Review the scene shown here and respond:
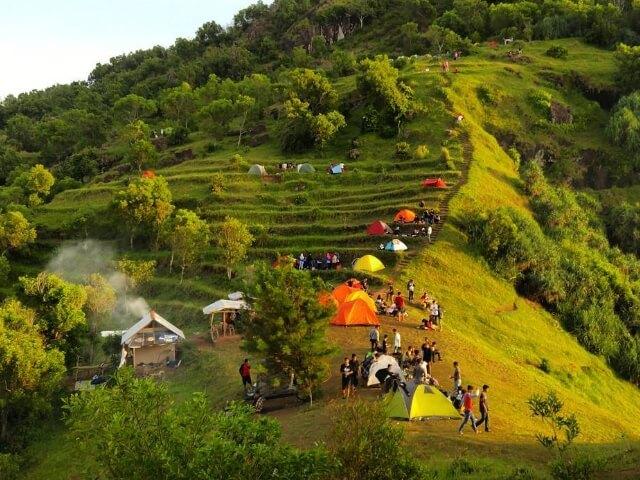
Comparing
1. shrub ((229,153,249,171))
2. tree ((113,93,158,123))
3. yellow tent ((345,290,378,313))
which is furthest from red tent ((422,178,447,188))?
tree ((113,93,158,123))

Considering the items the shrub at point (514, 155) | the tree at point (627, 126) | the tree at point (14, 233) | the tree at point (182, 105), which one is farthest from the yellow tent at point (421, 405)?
the tree at point (182, 105)

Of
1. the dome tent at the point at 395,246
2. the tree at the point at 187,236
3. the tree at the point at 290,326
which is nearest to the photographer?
the tree at the point at 290,326

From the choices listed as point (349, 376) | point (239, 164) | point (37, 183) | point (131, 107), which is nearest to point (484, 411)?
point (349, 376)

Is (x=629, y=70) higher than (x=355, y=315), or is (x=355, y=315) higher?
(x=629, y=70)

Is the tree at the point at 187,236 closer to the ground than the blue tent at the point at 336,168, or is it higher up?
closer to the ground

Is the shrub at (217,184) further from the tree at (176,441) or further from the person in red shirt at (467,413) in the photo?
the tree at (176,441)

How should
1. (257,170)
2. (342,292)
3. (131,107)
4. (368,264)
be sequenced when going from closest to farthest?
(342,292)
(368,264)
(257,170)
(131,107)

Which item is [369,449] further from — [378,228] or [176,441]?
[378,228]
